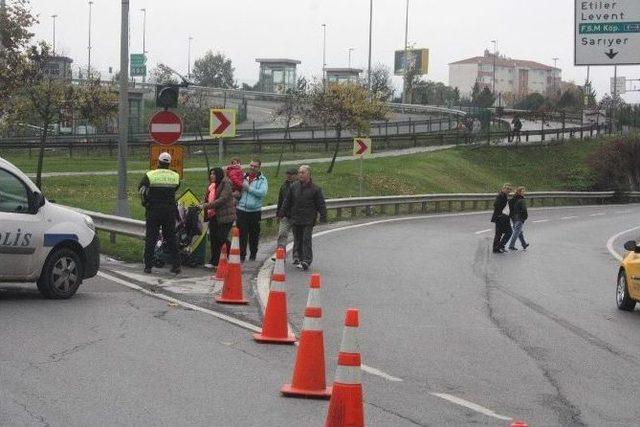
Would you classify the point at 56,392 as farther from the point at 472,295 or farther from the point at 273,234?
the point at 273,234

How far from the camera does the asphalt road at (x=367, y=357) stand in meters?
8.25

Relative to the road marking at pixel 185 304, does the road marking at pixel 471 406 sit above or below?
above

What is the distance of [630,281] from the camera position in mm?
15711

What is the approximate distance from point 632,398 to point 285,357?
303 cm

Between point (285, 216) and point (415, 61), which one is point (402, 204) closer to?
point (285, 216)

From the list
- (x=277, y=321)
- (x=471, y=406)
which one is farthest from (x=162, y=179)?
(x=471, y=406)

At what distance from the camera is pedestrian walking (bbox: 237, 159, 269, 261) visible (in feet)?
66.7

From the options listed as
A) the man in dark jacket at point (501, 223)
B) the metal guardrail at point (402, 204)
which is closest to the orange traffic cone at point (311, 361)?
the metal guardrail at point (402, 204)

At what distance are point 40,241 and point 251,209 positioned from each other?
23.5 ft

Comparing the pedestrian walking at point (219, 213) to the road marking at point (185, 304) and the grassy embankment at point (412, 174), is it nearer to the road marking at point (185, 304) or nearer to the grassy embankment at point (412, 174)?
the road marking at point (185, 304)

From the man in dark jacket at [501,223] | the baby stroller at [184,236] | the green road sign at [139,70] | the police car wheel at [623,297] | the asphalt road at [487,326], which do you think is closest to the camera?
the asphalt road at [487,326]

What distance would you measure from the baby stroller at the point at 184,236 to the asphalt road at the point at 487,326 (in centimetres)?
166

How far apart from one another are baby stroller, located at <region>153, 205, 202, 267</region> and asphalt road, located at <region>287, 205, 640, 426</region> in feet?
5.45

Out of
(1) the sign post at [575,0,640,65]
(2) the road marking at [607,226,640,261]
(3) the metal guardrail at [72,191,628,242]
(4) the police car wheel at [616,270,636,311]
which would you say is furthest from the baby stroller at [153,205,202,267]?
(2) the road marking at [607,226,640,261]
